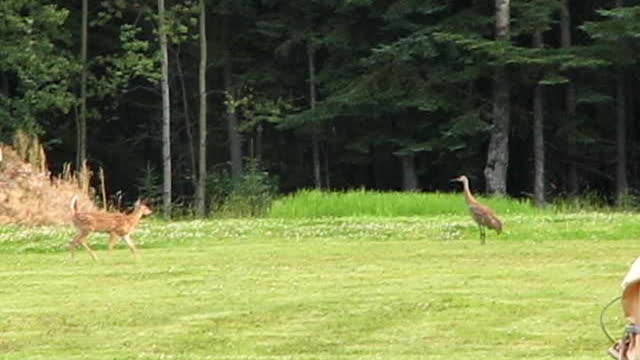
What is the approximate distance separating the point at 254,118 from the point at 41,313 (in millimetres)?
32777

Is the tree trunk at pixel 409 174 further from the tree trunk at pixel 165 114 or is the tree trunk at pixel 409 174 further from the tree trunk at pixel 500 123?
the tree trunk at pixel 165 114

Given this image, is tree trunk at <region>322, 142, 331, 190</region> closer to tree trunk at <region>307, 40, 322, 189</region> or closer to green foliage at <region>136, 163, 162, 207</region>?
tree trunk at <region>307, 40, 322, 189</region>

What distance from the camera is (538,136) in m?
43.3

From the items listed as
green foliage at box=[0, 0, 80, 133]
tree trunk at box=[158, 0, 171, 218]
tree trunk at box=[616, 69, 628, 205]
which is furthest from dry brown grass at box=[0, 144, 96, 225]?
tree trunk at box=[616, 69, 628, 205]

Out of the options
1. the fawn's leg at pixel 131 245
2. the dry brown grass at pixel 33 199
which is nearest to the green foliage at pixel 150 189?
the dry brown grass at pixel 33 199

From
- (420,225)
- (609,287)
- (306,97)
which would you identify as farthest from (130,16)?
(609,287)

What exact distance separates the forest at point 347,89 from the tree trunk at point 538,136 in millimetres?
65

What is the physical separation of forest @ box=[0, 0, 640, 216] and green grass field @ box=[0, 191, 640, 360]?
14.9 metres

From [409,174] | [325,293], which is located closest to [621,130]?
[409,174]

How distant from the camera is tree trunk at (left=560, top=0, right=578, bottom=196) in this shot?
44.1 metres

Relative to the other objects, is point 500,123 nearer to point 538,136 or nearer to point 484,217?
point 538,136

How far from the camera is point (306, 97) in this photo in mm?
52250

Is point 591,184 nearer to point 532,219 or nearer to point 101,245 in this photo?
point 532,219

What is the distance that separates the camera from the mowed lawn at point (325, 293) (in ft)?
47.1
